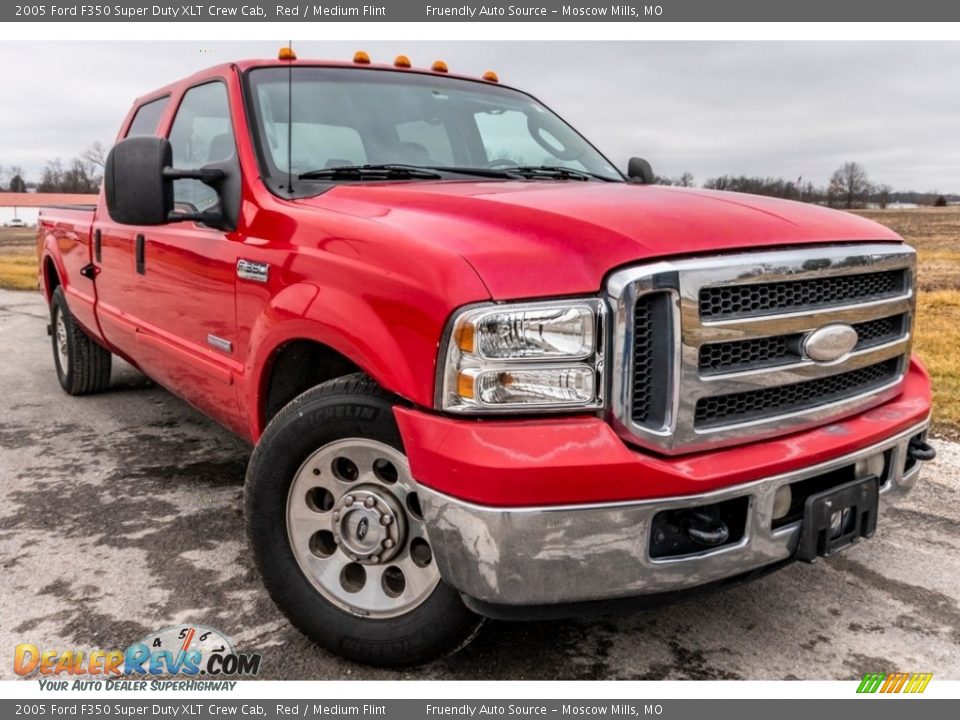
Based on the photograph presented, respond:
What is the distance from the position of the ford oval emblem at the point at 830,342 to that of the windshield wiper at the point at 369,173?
4.83 ft

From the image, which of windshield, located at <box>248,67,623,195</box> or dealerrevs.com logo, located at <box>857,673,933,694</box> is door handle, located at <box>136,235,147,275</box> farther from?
dealerrevs.com logo, located at <box>857,673,933,694</box>

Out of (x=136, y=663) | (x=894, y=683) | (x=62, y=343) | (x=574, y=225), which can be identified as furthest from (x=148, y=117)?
(x=894, y=683)

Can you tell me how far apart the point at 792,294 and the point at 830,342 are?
0.21 metres

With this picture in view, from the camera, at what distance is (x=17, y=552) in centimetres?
329

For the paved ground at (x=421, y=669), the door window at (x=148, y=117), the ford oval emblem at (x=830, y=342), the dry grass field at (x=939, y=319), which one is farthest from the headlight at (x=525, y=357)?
the door window at (x=148, y=117)

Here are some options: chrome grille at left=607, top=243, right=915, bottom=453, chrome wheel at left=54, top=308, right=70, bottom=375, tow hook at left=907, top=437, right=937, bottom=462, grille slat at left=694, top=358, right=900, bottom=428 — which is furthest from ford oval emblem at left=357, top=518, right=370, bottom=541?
chrome wheel at left=54, top=308, right=70, bottom=375

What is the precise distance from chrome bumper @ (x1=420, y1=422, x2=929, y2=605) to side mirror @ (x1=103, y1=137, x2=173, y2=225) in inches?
62.0

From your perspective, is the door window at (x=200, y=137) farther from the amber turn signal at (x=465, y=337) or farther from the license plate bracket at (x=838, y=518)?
the license plate bracket at (x=838, y=518)

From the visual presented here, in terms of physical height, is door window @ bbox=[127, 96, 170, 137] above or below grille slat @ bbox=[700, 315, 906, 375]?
above

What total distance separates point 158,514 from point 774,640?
2605 millimetres

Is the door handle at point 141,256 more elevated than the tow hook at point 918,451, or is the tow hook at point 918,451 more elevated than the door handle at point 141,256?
the door handle at point 141,256

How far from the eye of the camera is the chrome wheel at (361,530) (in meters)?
2.38

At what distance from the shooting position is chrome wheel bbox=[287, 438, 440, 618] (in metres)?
2.38

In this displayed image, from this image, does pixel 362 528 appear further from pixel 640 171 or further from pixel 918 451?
pixel 640 171
